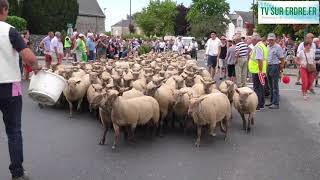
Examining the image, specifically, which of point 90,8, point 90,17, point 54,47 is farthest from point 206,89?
point 90,8

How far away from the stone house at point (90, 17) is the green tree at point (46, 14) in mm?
38061

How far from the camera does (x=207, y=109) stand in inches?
340

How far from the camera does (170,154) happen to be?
7.90 m

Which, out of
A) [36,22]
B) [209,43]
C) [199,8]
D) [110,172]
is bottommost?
[110,172]

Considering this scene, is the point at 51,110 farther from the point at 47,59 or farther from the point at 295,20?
the point at 295,20

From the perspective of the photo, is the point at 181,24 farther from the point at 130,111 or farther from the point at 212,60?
the point at 130,111

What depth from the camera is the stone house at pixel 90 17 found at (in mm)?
90287

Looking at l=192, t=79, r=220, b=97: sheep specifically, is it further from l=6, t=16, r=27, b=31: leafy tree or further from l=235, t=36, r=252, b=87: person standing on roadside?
l=6, t=16, r=27, b=31: leafy tree

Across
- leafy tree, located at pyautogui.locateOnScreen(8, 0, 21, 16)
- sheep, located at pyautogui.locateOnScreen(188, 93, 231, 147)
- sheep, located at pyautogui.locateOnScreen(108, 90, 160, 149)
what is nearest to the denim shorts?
sheep, located at pyautogui.locateOnScreen(188, 93, 231, 147)

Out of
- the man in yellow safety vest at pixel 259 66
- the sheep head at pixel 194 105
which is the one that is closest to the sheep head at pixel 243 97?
the sheep head at pixel 194 105

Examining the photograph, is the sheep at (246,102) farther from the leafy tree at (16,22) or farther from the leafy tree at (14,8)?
the leafy tree at (14,8)

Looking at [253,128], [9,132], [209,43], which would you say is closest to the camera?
[9,132]

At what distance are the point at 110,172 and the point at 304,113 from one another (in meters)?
6.90

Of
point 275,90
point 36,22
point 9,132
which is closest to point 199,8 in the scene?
point 36,22
